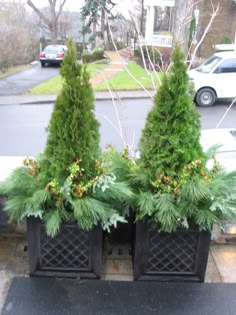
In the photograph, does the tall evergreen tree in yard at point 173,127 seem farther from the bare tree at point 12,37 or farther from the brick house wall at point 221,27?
the brick house wall at point 221,27

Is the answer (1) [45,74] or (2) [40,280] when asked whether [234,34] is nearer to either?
(1) [45,74]

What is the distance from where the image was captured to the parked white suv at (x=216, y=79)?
33.0ft

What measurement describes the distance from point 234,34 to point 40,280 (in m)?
20.0

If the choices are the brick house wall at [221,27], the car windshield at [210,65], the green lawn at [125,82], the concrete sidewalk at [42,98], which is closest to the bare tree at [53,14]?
the brick house wall at [221,27]

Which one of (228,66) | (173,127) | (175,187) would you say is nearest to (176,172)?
(175,187)

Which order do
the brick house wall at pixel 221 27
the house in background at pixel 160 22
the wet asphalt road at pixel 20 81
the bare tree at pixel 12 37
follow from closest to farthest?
1. the wet asphalt road at pixel 20 81
2. the bare tree at pixel 12 37
3. the brick house wall at pixel 221 27
4. the house in background at pixel 160 22

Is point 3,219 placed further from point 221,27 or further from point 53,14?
point 53,14

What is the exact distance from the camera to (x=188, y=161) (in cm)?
214

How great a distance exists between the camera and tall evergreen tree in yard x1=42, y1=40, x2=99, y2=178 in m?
2.04

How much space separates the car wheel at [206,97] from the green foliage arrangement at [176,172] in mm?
8641

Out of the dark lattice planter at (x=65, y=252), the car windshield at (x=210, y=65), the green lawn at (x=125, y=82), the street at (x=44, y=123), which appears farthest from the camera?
the green lawn at (x=125, y=82)

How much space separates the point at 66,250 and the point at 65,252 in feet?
0.07

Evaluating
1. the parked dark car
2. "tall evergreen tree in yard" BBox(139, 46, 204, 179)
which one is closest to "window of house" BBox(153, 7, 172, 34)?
the parked dark car

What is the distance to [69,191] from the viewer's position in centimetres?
211
